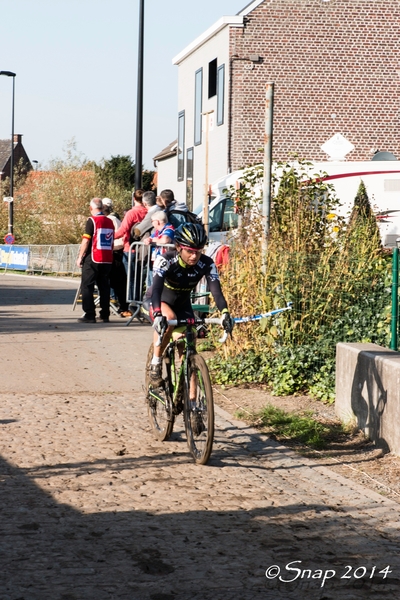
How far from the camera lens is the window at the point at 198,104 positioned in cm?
3475

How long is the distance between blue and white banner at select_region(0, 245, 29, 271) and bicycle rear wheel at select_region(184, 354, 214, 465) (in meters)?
33.8

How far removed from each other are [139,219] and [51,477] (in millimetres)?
10389

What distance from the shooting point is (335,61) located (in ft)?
103

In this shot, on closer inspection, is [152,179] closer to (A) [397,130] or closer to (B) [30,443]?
(A) [397,130]

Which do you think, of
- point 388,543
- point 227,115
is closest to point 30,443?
point 388,543

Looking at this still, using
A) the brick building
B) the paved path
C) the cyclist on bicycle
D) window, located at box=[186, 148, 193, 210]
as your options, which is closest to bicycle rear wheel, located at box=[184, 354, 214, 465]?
the paved path

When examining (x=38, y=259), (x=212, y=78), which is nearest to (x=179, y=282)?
(x=212, y=78)

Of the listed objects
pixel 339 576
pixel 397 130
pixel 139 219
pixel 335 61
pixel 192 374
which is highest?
pixel 335 61

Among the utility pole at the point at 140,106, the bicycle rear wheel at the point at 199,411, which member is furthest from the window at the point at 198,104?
the bicycle rear wheel at the point at 199,411

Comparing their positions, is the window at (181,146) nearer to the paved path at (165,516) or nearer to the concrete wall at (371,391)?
the paved path at (165,516)

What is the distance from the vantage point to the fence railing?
→ 39562 mm

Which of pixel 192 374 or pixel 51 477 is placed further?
pixel 192 374

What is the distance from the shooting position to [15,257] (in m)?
40.8

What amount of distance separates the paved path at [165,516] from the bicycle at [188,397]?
17 centimetres
